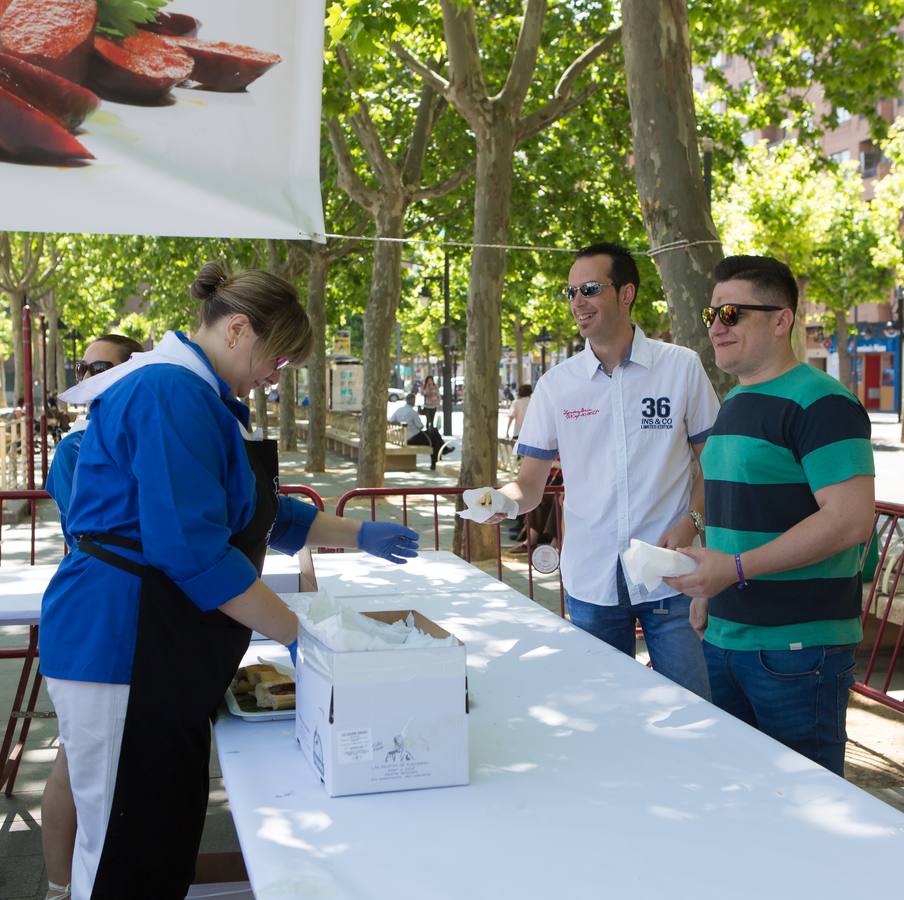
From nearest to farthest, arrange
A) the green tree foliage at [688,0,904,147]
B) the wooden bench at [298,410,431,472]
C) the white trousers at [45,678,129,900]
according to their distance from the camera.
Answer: the white trousers at [45,678,129,900] → the green tree foliage at [688,0,904,147] → the wooden bench at [298,410,431,472]

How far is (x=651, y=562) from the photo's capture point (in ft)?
9.99

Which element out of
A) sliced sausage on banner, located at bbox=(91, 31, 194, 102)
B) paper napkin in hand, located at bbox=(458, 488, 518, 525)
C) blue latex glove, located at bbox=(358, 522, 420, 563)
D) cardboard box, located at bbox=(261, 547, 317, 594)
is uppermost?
sliced sausage on banner, located at bbox=(91, 31, 194, 102)

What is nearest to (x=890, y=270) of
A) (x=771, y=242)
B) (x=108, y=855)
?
(x=771, y=242)

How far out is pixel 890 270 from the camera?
4028cm

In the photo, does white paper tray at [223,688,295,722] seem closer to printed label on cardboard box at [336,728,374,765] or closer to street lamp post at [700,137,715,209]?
printed label on cardboard box at [336,728,374,765]

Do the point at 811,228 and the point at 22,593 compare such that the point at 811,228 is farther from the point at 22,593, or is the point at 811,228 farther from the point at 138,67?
the point at 22,593

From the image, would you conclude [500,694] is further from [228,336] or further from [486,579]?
[486,579]

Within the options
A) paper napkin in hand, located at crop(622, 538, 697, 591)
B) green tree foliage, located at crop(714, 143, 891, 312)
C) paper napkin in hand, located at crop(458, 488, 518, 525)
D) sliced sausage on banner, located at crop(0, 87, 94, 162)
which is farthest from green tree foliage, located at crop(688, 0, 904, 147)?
green tree foliage, located at crop(714, 143, 891, 312)

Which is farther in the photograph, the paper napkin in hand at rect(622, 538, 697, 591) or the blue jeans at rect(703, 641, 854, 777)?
the blue jeans at rect(703, 641, 854, 777)

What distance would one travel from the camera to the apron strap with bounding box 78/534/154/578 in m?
2.70

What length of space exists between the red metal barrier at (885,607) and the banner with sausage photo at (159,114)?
153 inches

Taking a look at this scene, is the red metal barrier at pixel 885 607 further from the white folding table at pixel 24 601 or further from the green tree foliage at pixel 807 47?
the green tree foliage at pixel 807 47

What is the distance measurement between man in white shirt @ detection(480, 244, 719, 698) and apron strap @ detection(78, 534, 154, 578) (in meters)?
1.91

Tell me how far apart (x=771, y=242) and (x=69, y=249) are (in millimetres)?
23808
